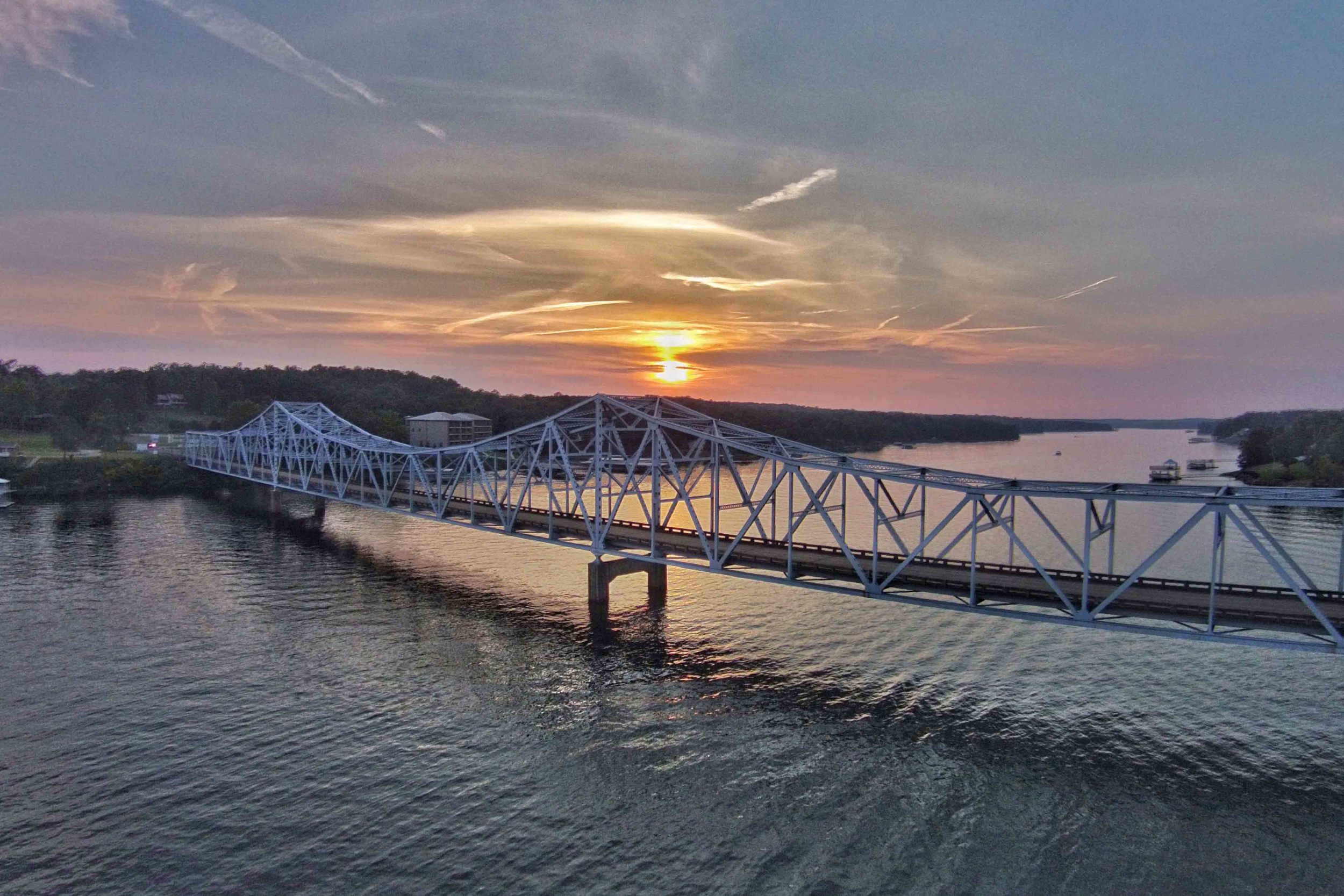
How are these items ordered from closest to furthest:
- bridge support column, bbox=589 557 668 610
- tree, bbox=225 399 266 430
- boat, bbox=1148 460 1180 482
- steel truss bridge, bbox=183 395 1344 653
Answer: steel truss bridge, bbox=183 395 1344 653, bridge support column, bbox=589 557 668 610, boat, bbox=1148 460 1180 482, tree, bbox=225 399 266 430

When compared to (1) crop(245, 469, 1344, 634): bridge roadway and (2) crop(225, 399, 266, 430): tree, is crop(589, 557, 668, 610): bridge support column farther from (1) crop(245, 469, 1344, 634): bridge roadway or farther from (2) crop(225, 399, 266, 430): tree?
(2) crop(225, 399, 266, 430): tree

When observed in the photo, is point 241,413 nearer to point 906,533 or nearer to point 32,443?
point 32,443

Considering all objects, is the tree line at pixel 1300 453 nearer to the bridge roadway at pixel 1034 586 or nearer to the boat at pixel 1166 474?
the boat at pixel 1166 474

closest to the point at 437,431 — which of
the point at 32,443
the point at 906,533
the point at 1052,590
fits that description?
the point at 32,443

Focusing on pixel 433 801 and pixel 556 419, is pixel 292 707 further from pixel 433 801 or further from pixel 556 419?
pixel 556 419

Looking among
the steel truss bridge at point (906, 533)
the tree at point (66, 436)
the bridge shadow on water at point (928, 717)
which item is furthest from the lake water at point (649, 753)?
the tree at point (66, 436)

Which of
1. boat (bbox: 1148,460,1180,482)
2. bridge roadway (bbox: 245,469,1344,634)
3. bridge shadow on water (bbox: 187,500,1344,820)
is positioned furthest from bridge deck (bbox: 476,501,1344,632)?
boat (bbox: 1148,460,1180,482)

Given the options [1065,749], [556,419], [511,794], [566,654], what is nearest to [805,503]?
[556,419]
